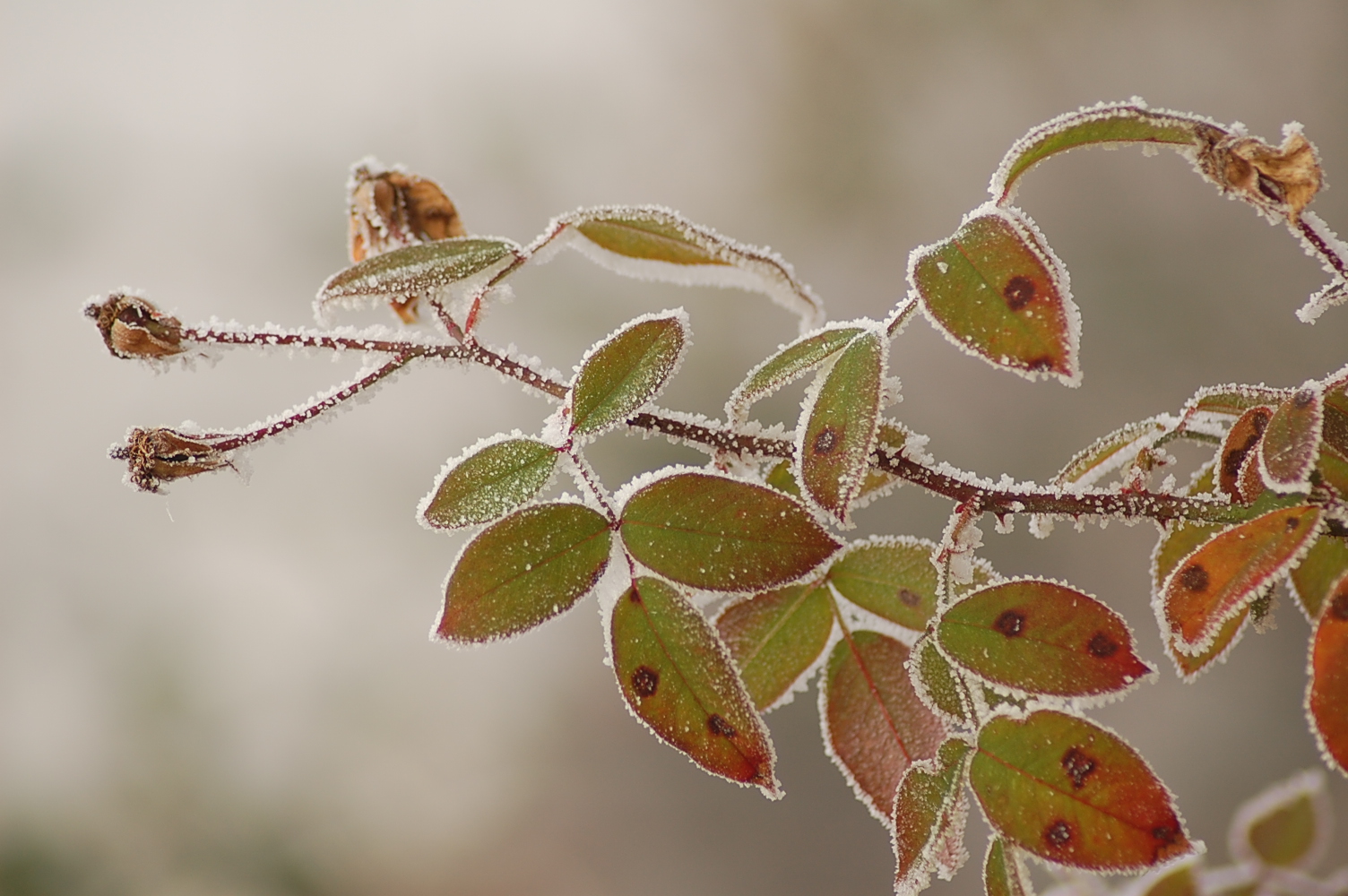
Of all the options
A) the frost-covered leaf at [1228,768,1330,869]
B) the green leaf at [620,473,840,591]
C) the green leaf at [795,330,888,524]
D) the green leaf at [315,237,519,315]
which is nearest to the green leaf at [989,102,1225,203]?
the green leaf at [795,330,888,524]

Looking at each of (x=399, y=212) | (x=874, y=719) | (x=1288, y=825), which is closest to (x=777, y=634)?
(x=874, y=719)

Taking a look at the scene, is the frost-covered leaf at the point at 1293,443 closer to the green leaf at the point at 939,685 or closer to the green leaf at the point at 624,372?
A: the green leaf at the point at 939,685

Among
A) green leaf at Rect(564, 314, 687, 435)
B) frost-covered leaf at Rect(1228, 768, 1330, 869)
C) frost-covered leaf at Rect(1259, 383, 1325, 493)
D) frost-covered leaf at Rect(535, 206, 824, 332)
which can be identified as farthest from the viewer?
frost-covered leaf at Rect(1228, 768, 1330, 869)

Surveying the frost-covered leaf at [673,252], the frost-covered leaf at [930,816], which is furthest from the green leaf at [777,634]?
the frost-covered leaf at [673,252]

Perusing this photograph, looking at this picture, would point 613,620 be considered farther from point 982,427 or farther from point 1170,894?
point 982,427

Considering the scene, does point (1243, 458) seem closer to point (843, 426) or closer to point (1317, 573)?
point (1317, 573)

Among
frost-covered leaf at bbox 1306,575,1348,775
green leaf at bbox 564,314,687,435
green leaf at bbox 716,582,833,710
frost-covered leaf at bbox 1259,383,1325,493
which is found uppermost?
green leaf at bbox 564,314,687,435

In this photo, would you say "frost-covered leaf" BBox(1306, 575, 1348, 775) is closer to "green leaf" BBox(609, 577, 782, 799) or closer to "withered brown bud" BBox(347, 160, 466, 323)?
"green leaf" BBox(609, 577, 782, 799)

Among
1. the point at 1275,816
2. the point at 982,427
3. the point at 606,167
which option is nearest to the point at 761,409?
the point at 982,427
